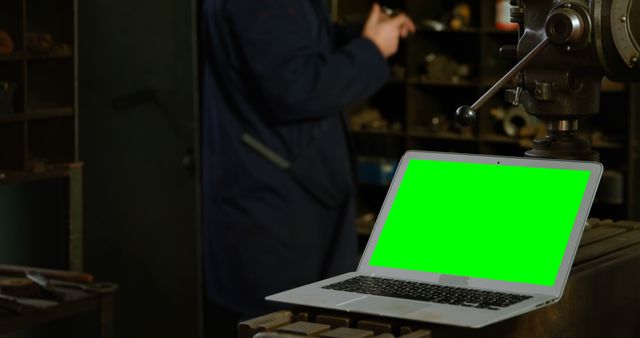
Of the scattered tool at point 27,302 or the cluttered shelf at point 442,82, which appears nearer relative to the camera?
the scattered tool at point 27,302

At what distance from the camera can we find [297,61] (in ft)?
10.3

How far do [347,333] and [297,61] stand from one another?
1825 millimetres

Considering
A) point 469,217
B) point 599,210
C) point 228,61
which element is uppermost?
point 228,61

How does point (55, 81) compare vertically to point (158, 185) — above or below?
above

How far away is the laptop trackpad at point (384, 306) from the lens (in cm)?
142

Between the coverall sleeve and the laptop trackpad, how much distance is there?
1.69 m

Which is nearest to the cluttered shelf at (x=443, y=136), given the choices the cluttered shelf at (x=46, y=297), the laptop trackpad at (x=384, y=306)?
the cluttered shelf at (x=46, y=297)

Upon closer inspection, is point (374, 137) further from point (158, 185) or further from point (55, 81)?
point (55, 81)

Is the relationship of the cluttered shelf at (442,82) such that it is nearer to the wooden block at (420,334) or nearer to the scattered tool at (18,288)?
the scattered tool at (18,288)

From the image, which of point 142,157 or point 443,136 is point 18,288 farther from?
point 443,136

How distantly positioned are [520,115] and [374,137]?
750 millimetres

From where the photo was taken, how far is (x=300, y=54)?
3.13 m

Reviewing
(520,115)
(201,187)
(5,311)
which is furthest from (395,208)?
(520,115)

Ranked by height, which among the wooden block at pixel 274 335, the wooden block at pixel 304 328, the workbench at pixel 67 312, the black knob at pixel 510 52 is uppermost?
the black knob at pixel 510 52
